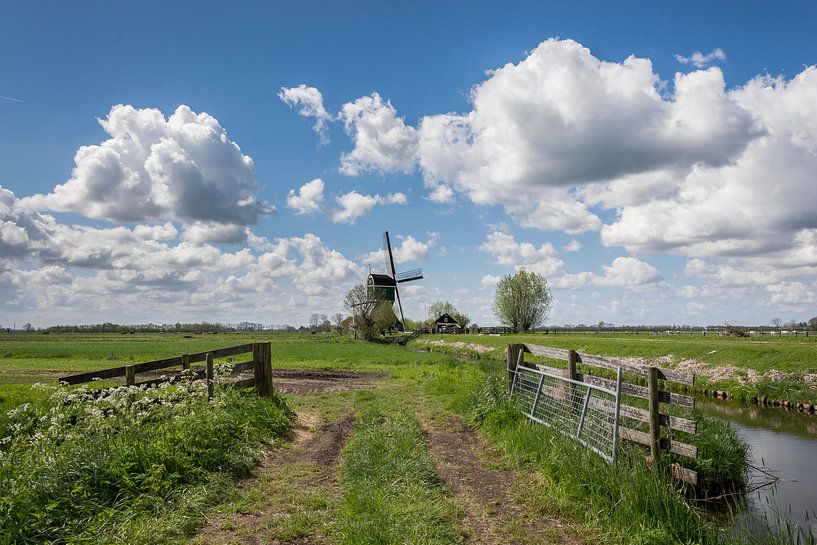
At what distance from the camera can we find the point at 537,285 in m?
86.9

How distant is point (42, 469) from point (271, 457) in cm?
358

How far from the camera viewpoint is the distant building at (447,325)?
99675 mm

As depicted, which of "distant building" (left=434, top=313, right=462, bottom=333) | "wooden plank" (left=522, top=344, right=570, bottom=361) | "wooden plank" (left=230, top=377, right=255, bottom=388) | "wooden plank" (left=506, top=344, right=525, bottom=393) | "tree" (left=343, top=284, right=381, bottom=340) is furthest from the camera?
"distant building" (left=434, top=313, right=462, bottom=333)

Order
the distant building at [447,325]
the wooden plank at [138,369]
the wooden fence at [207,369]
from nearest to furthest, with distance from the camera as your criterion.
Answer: the wooden plank at [138,369] < the wooden fence at [207,369] < the distant building at [447,325]

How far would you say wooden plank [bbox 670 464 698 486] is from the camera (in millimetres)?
6543

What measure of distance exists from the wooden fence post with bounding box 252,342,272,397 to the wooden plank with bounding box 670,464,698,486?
896cm

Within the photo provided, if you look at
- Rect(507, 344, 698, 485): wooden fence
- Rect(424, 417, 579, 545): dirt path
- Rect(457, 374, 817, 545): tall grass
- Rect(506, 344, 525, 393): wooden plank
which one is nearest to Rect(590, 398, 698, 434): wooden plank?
Rect(507, 344, 698, 485): wooden fence

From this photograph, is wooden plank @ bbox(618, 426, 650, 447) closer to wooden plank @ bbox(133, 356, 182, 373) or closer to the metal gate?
the metal gate

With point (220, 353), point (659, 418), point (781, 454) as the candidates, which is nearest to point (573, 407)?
point (659, 418)

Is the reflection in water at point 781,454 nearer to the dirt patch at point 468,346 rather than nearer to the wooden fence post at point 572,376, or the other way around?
the wooden fence post at point 572,376

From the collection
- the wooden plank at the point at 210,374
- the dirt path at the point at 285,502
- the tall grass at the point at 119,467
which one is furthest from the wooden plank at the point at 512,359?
the wooden plank at the point at 210,374

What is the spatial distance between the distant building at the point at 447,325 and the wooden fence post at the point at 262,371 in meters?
86.0

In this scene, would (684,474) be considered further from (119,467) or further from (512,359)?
(119,467)

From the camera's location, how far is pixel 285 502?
666 cm
